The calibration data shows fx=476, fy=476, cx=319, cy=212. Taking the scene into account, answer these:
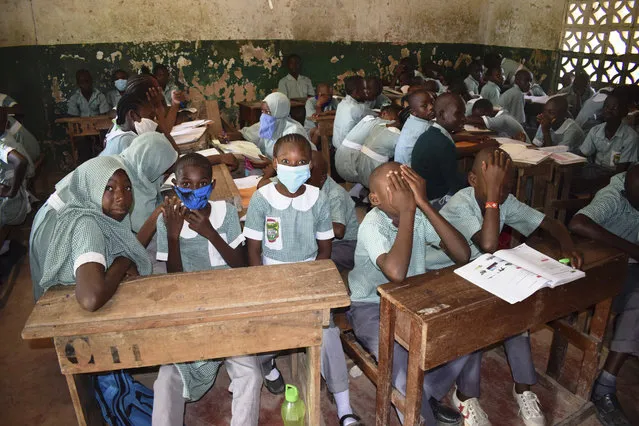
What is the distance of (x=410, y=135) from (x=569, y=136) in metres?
2.03

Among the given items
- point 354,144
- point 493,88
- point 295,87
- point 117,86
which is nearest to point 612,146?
point 354,144

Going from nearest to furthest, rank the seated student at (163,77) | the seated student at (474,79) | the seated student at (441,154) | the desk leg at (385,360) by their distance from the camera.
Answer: the desk leg at (385,360) < the seated student at (441,154) < the seated student at (163,77) < the seated student at (474,79)

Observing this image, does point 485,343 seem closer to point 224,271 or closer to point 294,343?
point 294,343

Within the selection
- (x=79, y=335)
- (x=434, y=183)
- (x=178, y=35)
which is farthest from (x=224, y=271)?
(x=178, y=35)

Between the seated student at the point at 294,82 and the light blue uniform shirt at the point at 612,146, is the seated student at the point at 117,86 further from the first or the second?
the light blue uniform shirt at the point at 612,146

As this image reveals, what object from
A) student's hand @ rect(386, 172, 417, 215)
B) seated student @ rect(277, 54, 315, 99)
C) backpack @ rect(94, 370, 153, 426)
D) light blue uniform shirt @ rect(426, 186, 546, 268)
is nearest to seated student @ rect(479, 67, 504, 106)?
seated student @ rect(277, 54, 315, 99)

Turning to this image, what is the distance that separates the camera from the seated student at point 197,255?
6.43 feet

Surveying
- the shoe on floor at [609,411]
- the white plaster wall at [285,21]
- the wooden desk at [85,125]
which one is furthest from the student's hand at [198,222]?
the white plaster wall at [285,21]

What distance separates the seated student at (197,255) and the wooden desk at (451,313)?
1.92 ft

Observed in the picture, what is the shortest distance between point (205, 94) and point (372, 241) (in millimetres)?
6718

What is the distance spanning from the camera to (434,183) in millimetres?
3535

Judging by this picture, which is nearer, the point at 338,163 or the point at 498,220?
the point at 498,220

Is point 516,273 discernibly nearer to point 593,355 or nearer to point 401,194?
point 401,194

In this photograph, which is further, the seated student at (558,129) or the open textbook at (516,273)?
the seated student at (558,129)
